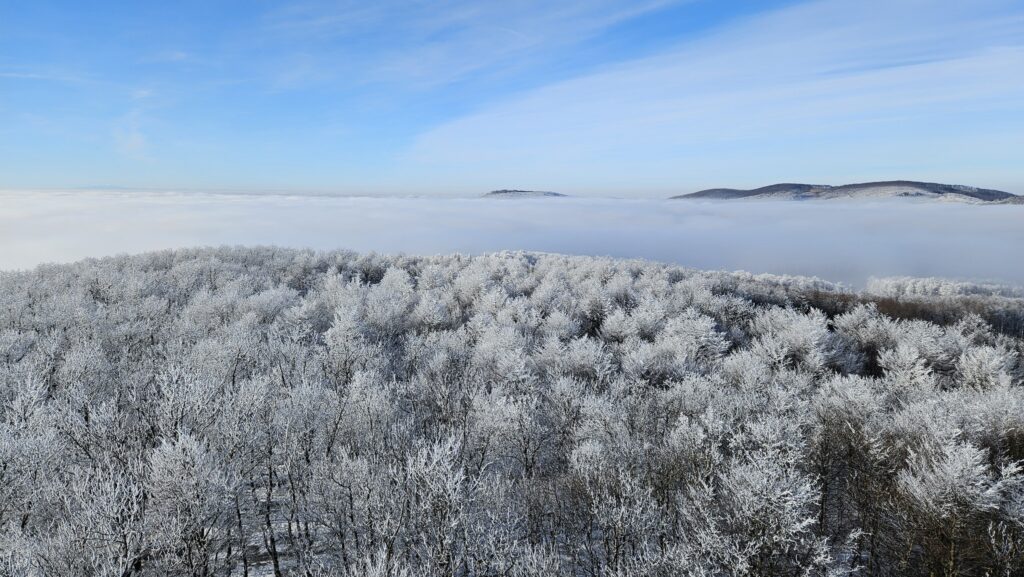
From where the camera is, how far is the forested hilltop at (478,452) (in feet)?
61.9

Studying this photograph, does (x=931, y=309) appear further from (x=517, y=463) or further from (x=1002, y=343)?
(x=517, y=463)

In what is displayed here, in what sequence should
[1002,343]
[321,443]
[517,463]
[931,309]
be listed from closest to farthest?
[321,443]
[517,463]
[1002,343]
[931,309]

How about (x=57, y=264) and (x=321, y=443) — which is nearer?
(x=321, y=443)

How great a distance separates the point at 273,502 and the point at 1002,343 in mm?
88905

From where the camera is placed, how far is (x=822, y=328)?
198 ft

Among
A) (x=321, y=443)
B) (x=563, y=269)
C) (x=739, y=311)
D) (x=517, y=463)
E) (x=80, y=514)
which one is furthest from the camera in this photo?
(x=563, y=269)

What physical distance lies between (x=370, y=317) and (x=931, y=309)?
4259 inches

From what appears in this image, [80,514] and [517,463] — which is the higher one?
[80,514]

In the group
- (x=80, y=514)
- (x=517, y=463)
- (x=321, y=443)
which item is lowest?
(x=517, y=463)

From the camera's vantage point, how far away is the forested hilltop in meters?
18.9

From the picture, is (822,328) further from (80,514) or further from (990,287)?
(990,287)

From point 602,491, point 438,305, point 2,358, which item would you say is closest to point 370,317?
point 438,305

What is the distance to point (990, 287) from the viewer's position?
152 meters

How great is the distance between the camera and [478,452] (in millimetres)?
32688
